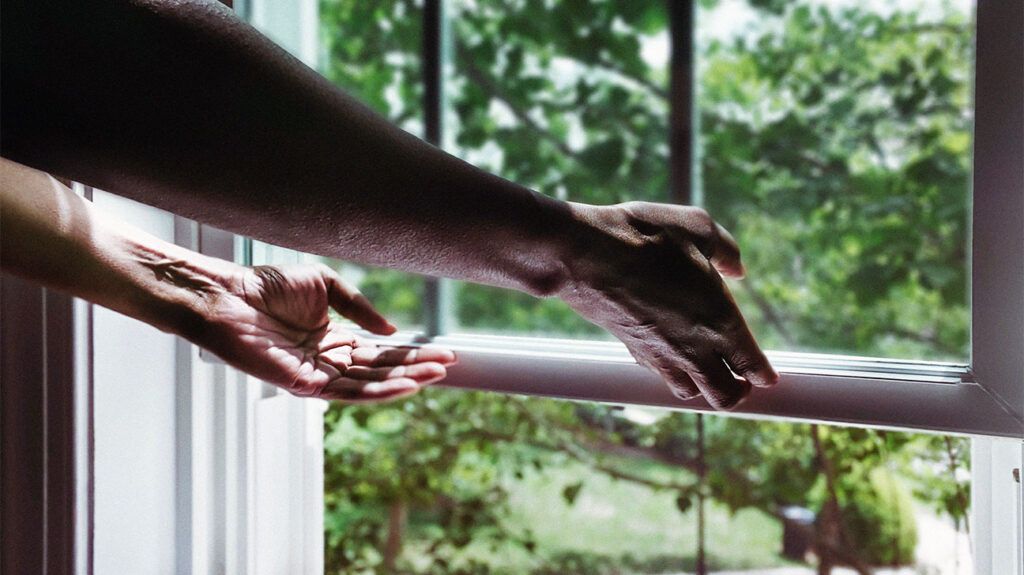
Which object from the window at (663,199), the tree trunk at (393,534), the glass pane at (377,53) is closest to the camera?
the window at (663,199)

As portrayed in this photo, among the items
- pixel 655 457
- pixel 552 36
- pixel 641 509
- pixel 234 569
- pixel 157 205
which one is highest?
pixel 552 36

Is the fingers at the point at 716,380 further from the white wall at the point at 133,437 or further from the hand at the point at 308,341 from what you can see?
the white wall at the point at 133,437

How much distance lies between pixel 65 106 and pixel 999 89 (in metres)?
0.78

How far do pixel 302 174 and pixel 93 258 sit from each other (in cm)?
28

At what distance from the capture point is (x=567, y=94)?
2465 millimetres

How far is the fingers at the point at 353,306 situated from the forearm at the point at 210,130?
0.18 metres

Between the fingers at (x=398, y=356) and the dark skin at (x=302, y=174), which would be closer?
the dark skin at (x=302, y=174)

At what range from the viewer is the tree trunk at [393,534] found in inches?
55.2

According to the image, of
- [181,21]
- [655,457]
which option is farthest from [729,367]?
[655,457]

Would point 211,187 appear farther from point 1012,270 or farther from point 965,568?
point 965,568

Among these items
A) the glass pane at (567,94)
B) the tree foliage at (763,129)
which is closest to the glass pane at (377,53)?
the tree foliage at (763,129)

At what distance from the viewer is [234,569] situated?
30.0 inches

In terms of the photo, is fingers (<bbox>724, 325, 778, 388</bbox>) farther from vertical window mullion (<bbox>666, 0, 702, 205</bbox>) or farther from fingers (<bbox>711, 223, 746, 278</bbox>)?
vertical window mullion (<bbox>666, 0, 702, 205</bbox>)

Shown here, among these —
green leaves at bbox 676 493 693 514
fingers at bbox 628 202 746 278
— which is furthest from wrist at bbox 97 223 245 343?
green leaves at bbox 676 493 693 514
